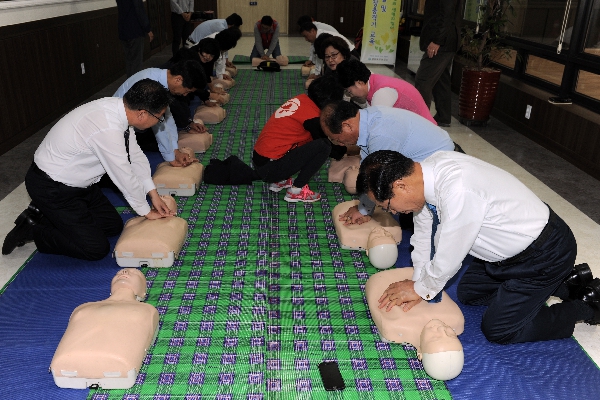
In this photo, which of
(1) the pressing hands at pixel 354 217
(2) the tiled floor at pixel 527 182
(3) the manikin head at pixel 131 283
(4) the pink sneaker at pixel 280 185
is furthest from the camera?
(4) the pink sneaker at pixel 280 185

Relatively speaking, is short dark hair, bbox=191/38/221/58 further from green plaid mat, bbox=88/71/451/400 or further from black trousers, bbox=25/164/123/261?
black trousers, bbox=25/164/123/261

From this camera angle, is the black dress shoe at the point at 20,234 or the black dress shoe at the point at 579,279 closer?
the black dress shoe at the point at 579,279

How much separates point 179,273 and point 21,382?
0.90m

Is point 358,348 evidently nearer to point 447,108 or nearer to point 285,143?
point 285,143

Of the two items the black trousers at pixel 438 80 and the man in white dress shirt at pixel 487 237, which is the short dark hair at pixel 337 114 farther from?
the black trousers at pixel 438 80

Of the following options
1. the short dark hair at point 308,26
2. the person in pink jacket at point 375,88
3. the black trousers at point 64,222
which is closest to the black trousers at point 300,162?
the person in pink jacket at point 375,88

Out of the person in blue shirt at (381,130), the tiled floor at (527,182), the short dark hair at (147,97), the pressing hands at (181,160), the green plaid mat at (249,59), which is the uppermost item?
the short dark hair at (147,97)

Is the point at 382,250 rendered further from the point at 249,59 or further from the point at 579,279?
the point at 249,59

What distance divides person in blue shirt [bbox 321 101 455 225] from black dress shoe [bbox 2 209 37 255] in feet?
5.74

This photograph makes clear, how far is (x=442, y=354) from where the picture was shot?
1874 mm

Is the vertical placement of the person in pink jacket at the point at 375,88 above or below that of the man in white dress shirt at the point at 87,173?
above

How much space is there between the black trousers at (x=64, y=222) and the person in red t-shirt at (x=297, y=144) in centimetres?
124

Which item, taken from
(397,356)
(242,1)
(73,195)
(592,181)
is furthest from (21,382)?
(242,1)

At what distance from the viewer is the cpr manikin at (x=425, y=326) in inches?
74.4
